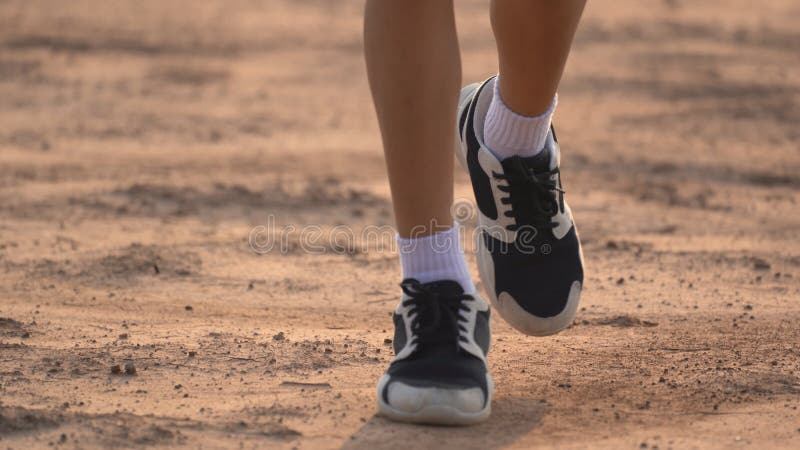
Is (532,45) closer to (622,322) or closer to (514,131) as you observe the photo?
(514,131)

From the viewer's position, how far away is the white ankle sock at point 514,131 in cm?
268

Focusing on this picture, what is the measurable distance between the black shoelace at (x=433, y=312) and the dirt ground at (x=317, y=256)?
20 cm

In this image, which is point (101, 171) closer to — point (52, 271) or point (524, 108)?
point (52, 271)

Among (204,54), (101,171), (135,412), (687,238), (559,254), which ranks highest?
(204,54)

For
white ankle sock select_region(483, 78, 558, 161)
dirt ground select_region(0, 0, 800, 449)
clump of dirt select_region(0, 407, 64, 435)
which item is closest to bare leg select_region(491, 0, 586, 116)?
white ankle sock select_region(483, 78, 558, 161)

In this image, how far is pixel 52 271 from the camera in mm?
3584

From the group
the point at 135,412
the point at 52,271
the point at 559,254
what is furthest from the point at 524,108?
the point at 52,271

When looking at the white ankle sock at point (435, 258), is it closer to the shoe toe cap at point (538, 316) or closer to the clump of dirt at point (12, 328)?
the shoe toe cap at point (538, 316)

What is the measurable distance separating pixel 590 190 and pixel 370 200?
3.33 feet

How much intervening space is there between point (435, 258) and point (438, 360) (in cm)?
23

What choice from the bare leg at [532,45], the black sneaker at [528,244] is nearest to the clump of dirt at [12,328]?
the black sneaker at [528,244]

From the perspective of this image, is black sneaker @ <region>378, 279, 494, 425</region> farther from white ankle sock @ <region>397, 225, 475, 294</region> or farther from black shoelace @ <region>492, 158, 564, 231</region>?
black shoelace @ <region>492, 158, 564, 231</region>

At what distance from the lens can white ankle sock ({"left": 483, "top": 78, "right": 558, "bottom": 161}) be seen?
8.79ft

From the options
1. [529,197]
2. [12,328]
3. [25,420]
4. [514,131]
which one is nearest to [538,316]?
[529,197]
